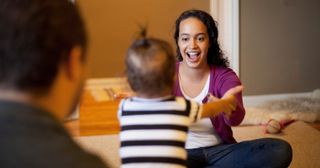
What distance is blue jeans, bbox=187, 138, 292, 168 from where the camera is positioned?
67.5 inches

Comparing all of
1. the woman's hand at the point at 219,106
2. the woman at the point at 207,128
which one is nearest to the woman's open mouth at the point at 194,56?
the woman at the point at 207,128

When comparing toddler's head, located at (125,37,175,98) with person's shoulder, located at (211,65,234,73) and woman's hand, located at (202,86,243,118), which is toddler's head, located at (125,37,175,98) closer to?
woman's hand, located at (202,86,243,118)

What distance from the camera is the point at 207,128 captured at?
1730 mm

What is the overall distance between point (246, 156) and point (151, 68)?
0.70 meters

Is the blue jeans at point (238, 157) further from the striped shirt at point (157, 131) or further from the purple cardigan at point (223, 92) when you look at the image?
the striped shirt at point (157, 131)

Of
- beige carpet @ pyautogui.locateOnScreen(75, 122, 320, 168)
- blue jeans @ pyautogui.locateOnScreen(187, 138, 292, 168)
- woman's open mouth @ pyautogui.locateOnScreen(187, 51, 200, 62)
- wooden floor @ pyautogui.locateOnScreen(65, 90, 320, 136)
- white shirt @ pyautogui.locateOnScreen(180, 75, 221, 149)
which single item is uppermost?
woman's open mouth @ pyautogui.locateOnScreen(187, 51, 200, 62)

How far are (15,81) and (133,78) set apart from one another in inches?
25.8

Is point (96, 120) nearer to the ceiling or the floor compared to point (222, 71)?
nearer to the floor

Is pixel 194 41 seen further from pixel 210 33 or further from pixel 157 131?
pixel 157 131

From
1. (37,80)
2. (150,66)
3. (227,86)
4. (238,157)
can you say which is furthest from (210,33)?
(37,80)

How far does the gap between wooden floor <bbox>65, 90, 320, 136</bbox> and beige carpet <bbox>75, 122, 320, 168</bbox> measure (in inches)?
4.0

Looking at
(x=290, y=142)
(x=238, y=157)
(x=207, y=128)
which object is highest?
(x=207, y=128)

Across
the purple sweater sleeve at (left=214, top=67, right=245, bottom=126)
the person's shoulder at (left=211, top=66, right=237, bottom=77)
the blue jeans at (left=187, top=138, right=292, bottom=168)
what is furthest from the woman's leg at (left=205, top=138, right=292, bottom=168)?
the person's shoulder at (left=211, top=66, right=237, bottom=77)

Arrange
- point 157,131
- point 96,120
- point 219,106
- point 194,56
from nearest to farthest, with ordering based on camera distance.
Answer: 1. point 157,131
2. point 219,106
3. point 194,56
4. point 96,120
